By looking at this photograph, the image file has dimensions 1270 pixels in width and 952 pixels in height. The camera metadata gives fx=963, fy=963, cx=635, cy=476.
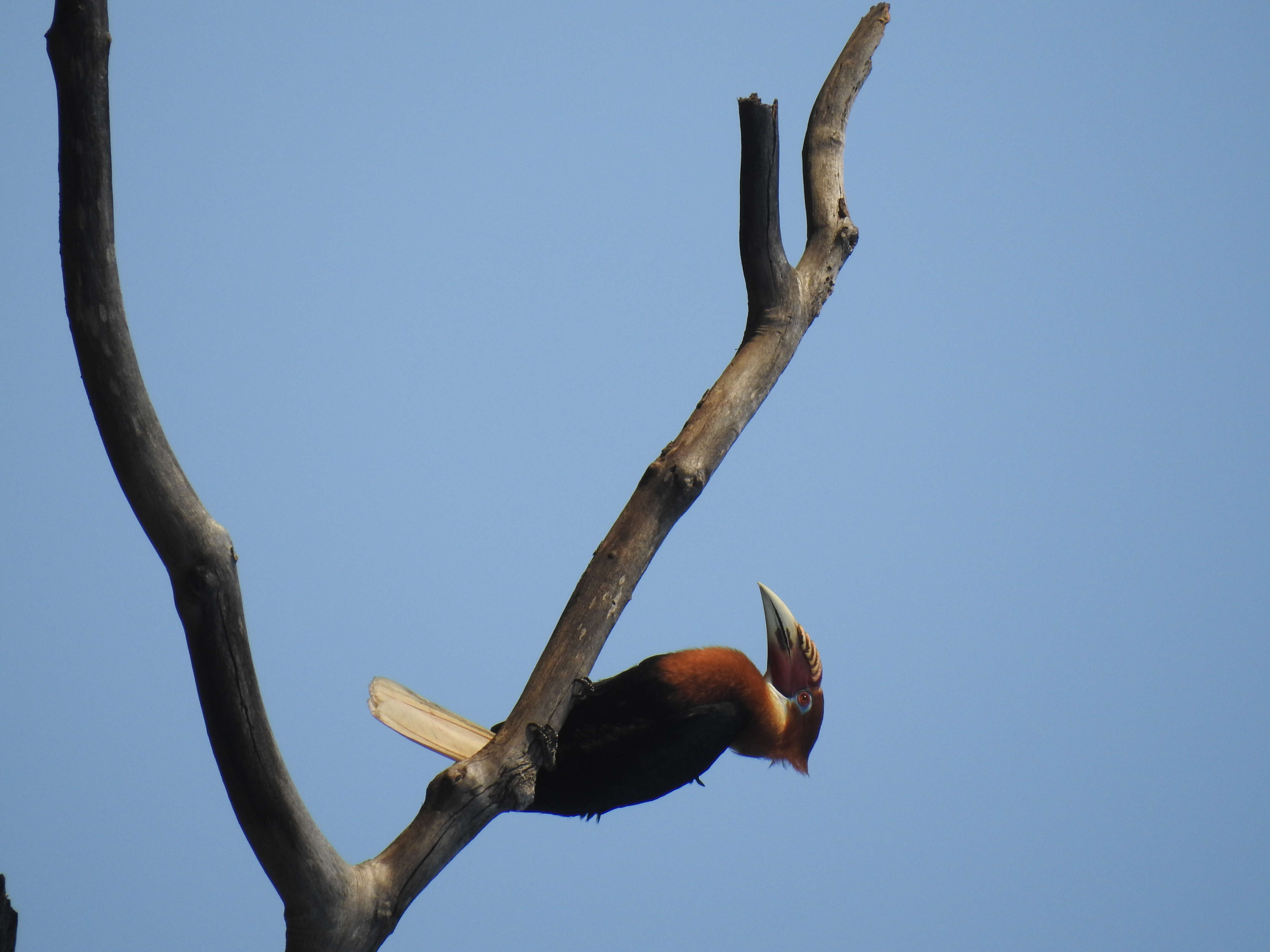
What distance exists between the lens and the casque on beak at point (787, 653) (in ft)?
5.02

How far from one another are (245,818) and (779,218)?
1.06 meters

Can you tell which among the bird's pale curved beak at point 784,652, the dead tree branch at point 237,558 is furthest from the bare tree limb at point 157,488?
the bird's pale curved beak at point 784,652

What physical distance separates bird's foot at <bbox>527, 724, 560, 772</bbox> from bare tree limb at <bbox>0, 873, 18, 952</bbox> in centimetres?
59

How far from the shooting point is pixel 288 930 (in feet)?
3.16

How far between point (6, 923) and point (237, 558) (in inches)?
22.7

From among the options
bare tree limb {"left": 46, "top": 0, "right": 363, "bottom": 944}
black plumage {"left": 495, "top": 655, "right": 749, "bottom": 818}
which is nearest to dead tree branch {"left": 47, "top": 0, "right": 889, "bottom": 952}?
bare tree limb {"left": 46, "top": 0, "right": 363, "bottom": 944}

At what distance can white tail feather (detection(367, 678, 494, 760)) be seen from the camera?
52.6 inches

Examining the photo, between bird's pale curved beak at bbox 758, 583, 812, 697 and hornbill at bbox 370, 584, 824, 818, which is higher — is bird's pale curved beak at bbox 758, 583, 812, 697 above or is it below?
above

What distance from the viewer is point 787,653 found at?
1.54 metres

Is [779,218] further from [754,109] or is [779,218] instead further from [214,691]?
[214,691]

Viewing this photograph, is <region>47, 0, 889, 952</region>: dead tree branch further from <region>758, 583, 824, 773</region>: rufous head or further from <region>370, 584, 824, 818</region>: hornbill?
<region>758, 583, 824, 773</region>: rufous head

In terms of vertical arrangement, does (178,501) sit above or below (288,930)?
above

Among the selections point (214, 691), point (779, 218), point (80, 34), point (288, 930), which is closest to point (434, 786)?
point (288, 930)

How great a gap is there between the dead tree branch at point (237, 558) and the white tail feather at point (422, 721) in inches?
8.5
